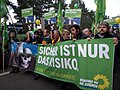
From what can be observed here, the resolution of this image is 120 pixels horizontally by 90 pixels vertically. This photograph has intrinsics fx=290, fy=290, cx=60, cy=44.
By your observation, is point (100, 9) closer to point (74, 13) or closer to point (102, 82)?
point (74, 13)

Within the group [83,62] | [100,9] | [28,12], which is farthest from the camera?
[28,12]

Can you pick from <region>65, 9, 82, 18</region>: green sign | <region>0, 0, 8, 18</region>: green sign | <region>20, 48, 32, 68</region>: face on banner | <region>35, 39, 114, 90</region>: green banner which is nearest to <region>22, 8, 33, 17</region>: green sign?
<region>65, 9, 82, 18</region>: green sign

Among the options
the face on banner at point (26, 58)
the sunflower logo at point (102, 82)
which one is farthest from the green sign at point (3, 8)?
the sunflower logo at point (102, 82)

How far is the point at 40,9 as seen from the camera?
58.7m

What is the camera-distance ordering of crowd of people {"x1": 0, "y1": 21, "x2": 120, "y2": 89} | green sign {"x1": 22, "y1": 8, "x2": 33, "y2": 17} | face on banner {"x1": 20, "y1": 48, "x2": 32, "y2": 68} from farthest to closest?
1. green sign {"x1": 22, "y1": 8, "x2": 33, "y2": 17}
2. face on banner {"x1": 20, "y1": 48, "x2": 32, "y2": 68}
3. crowd of people {"x1": 0, "y1": 21, "x2": 120, "y2": 89}

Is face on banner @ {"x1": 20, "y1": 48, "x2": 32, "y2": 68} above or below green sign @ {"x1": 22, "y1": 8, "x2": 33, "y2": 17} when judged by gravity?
below

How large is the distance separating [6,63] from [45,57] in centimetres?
423

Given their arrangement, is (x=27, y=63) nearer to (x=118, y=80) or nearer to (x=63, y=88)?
(x=63, y=88)

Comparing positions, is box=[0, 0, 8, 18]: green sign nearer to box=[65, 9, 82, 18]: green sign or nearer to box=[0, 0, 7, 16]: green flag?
box=[0, 0, 7, 16]: green flag

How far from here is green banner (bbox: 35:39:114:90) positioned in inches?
238

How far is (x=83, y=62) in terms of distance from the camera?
6656 millimetres

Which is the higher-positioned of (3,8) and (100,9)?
(3,8)

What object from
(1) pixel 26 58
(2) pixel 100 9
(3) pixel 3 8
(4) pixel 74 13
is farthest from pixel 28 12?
(1) pixel 26 58

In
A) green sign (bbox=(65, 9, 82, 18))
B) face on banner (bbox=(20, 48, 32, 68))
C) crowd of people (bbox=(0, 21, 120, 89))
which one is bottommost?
face on banner (bbox=(20, 48, 32, 68))
